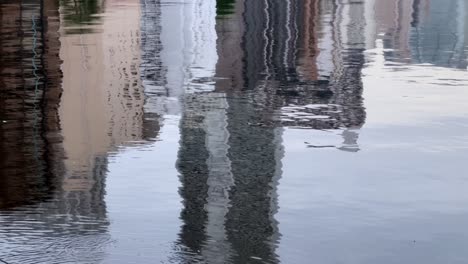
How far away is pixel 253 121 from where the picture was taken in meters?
10.8

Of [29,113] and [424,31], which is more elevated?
[29,113]

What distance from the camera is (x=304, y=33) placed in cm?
2105

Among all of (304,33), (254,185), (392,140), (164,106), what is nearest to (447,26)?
(304,33)

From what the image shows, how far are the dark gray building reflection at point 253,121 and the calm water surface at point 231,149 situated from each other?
0.08 feet

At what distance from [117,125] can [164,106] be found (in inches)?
43.8

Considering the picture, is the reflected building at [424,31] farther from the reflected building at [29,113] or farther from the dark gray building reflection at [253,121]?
the reflected building at [29,113]

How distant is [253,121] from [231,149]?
4.54ft

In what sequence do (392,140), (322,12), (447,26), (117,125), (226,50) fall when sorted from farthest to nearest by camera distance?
(322,12), (447,26), (226,50), (117,125), (392,140)

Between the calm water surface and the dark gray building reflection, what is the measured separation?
24mm

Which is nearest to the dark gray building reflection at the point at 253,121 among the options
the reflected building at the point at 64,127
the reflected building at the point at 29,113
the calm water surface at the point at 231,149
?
the calm water surface at the point at 231,149

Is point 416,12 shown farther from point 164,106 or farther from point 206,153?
point 206,153

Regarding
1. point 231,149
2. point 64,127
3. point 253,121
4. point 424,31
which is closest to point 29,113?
point 64,127

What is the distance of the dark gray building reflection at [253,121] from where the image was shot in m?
6.59

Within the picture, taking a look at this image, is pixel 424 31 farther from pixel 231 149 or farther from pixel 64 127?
pixel 231 149
